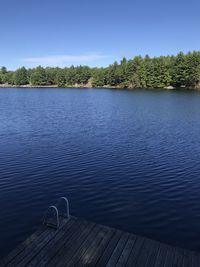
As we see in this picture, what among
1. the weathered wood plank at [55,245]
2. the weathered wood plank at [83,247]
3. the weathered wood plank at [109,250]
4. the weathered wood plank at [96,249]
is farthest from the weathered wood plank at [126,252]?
the weathered wood plank at [55,245]

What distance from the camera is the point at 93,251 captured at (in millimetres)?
10641

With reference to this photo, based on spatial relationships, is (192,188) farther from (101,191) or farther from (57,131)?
(57,131)

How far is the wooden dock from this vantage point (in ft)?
32.9

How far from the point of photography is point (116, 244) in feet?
36.6

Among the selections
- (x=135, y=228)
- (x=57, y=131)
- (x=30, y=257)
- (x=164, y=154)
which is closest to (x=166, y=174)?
(x=164, y=154)

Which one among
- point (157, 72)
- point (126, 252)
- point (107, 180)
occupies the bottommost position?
point (107, 180)

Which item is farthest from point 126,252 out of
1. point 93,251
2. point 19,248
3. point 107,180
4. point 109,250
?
point 107,180

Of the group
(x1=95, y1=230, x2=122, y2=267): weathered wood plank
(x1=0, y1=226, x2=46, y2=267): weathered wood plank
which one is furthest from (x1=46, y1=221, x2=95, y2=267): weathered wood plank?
(x1=0, y1=226, x2=46, y2=267): weathered wood plank

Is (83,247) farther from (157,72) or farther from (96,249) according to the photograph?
(157,72)

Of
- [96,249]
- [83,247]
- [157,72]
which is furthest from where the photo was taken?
[157,72]

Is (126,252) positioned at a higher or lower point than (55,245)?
lower

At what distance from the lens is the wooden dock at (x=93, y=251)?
1004 centimetres

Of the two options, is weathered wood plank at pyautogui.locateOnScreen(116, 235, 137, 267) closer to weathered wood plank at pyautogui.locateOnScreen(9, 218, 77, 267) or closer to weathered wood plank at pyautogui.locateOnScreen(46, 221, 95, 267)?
weathered wood plank at pyautogui.locateOnScreen(46, 221, 95, 267)

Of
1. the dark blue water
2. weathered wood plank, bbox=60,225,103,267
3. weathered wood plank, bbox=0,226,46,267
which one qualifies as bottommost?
the dark blue water
